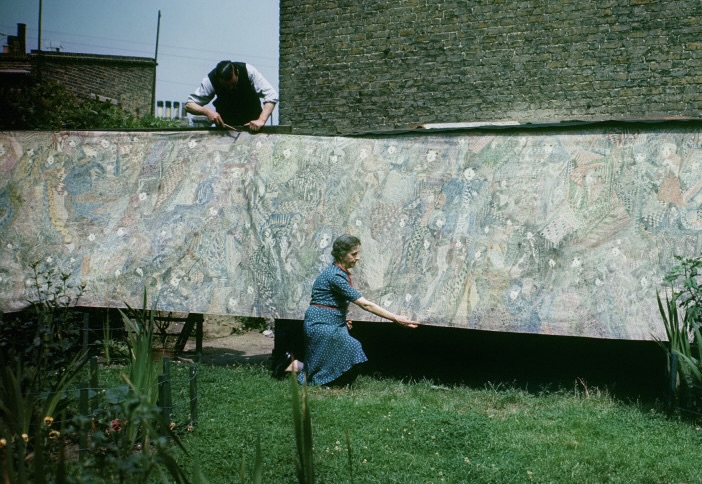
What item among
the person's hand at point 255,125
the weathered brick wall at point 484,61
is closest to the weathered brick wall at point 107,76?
the weathered brick wall at point 484,61

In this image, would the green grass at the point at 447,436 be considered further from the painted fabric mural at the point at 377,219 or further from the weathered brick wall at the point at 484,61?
the weathered brick wall at the point at 484,61

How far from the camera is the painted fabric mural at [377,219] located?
5.34m

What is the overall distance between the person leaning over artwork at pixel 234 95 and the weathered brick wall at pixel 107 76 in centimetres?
1731

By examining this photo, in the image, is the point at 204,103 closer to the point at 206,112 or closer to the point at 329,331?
the point at 206,112

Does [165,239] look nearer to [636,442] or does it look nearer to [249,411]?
[249,411]

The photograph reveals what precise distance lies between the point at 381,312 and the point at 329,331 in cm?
51

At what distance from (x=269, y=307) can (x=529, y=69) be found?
579 cm

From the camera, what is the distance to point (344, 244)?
5633mm

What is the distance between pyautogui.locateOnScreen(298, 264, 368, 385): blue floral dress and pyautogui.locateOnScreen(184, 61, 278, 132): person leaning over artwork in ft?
6.59

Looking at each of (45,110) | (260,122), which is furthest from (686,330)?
(45,110)

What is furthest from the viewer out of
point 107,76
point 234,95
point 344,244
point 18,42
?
point 18,42

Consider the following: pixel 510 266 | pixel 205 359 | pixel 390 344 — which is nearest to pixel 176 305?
pixel 205 359

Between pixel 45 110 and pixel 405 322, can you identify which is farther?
pixel 45 110

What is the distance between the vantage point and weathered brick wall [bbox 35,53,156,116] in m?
23.1
